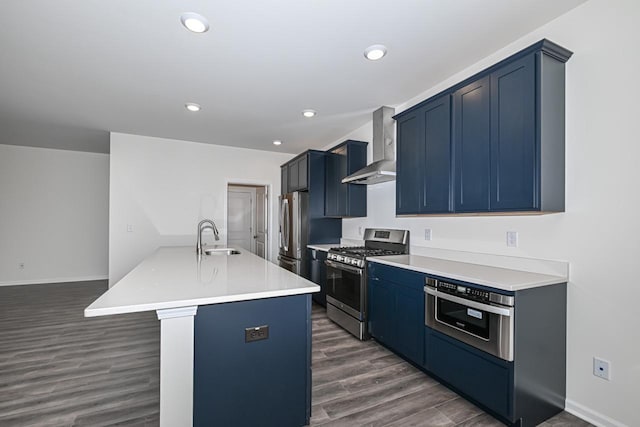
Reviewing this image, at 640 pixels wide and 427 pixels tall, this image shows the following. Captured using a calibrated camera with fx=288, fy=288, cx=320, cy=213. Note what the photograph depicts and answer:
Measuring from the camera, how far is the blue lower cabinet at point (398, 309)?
2402mm

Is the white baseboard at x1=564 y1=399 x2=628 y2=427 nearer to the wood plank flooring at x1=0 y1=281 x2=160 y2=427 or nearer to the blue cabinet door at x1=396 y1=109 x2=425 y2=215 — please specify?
the blue cabinet door at x1=396 y1=109 x2=425 y2=215

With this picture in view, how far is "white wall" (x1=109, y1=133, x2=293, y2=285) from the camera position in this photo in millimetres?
4773

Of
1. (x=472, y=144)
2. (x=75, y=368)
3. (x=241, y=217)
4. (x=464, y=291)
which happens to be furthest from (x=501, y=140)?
(x=241, y=217)

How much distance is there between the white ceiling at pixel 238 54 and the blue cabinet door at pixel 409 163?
430 mm

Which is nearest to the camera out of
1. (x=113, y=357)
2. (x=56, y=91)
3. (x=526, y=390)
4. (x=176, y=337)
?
(x=176, y=337)

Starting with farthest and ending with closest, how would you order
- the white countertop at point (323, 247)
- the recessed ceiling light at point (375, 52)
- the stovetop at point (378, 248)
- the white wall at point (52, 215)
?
the white wall at point (52, 215) → the white countertop at point (323, 247) → the stovetop at point (378, 248) → the recessed ceiling light at point (375, 52)

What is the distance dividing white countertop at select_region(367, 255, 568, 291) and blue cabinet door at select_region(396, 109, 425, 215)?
57cm

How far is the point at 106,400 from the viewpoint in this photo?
2051 millimetres

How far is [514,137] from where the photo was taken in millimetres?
1938

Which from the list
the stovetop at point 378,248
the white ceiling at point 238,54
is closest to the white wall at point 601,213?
the white ceiling at point 238,54

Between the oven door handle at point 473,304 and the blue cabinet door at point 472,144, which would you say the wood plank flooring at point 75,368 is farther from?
the blue cabinet door at point 472,144

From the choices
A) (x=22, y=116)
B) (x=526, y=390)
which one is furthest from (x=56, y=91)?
(x=526, y=390)

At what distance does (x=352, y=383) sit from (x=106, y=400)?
1790 mm

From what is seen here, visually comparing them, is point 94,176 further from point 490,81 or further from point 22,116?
point 490,81
